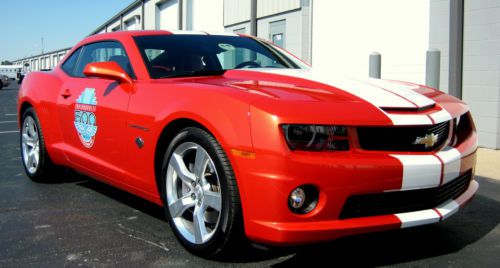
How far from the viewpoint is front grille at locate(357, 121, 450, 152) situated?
2.50m

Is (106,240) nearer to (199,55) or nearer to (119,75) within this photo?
(119,75)

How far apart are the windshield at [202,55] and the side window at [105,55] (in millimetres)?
164

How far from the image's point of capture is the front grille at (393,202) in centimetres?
247

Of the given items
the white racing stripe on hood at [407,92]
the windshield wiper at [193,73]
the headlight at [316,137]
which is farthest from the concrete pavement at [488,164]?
the headlight at [316,137]

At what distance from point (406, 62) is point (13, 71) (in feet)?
223

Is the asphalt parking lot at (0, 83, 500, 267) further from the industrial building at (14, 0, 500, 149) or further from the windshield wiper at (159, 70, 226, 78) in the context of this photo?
the industrial building at (14, 0, 500, 149)

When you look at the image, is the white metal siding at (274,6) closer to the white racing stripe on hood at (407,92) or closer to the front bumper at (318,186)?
the white racing stripe on hood at (407,92)

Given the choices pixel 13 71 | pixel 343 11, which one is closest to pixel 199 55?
pixel 343 11

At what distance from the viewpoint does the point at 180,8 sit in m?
21.0

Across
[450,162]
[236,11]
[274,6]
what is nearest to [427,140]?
[450,162]

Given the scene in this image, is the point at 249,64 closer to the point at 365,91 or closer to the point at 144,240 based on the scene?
the point at 365,91

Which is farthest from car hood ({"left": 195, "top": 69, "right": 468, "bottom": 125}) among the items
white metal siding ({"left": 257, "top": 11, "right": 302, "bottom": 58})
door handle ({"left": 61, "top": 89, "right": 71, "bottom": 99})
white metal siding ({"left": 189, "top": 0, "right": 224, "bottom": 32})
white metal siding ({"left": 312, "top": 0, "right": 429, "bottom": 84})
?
white metal siding ({"left": 189, "top": 0, "right": 224, "bottom": 32})

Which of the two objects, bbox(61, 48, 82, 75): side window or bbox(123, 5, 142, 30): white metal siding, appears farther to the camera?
bbox(123, 5, 142, 30): white metal siding

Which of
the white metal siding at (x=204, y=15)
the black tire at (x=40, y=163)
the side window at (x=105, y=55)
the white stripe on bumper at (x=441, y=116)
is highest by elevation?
the white metal siding at (x=204, y=15)
